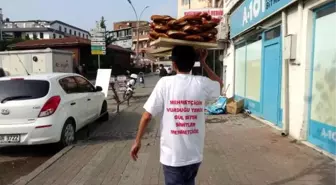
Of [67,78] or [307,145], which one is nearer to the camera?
[307,145]

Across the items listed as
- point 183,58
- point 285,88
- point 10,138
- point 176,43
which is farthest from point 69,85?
point 183,58

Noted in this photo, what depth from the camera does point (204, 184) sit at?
4637 millimetres

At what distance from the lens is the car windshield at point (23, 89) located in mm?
6668

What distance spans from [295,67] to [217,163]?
2.86 m

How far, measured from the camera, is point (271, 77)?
8.80 m

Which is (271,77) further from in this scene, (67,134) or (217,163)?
(67,134)

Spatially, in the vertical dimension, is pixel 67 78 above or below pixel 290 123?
above

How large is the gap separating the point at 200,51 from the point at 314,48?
10.0ft

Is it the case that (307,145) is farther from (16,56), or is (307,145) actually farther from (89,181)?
(16,56)

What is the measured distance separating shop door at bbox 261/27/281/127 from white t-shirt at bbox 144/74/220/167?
222 inches

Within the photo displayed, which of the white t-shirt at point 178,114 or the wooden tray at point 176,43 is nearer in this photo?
the white t-shirt at point 178,114

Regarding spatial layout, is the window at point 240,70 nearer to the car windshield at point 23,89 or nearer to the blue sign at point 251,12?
the blue sign at point 251,12

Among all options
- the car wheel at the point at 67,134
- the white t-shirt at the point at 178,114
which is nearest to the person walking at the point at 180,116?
the white t-shirt at the point at 178,114

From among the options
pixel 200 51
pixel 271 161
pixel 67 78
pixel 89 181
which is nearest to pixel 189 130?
pixel 200 51
